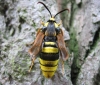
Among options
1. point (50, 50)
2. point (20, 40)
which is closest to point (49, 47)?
point (50, 50)

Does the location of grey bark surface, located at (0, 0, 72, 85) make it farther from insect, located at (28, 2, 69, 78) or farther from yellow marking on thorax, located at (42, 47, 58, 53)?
yellow marking on thorax, located at (42, 47, 58, 53)

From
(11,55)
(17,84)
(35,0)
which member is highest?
(35,0)

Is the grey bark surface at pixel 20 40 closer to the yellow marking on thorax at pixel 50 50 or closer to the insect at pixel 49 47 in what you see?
the insect at pixel 49 47

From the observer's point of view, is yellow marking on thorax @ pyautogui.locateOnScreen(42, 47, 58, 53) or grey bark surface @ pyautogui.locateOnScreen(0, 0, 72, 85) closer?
yellow marking on thorax @ pyautogui.locateOnScreen(42, 47, 58, 53)

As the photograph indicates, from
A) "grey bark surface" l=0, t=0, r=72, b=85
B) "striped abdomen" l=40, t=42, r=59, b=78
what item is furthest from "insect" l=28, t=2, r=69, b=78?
"grey bark surface" l=0, t=0, r=72, b=85

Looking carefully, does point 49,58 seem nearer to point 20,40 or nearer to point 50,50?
point 50,50

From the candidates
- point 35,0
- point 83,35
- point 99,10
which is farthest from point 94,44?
point 35,0

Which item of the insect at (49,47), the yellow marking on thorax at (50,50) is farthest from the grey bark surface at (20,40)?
the yellow marking on thorax at (50,50)

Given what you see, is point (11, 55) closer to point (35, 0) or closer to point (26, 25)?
point (26, 25)
